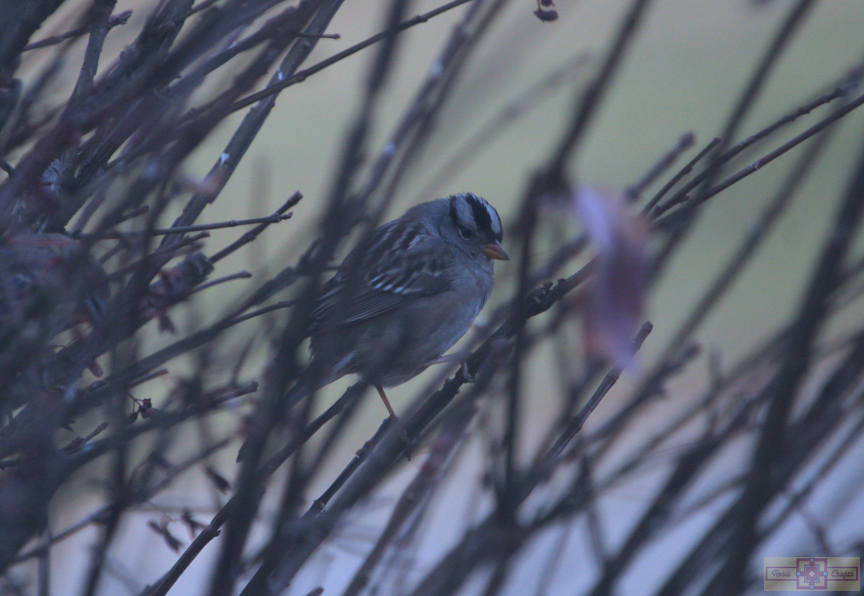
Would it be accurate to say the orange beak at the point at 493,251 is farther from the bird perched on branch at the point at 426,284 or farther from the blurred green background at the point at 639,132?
the blurred green background at the point at 639,132

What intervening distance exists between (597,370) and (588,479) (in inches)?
8.3

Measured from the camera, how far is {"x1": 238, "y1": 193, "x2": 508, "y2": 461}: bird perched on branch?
4941 millimetres

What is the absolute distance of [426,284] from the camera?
520 centimetres

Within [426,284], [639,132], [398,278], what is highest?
[639,132]

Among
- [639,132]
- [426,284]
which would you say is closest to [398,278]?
[426,284]

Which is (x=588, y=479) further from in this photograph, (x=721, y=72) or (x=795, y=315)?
(x=721, y=72)

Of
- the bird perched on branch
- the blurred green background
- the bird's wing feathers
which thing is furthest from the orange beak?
the blurred green background

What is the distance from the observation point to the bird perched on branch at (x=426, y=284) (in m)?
4.94

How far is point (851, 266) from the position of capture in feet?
4.82

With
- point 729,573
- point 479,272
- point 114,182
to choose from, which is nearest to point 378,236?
point 479,272

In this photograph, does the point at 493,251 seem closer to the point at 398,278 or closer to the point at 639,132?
the point at 398,278

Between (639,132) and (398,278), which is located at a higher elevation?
(639,132)

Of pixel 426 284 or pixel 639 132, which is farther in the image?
pixel 639 132

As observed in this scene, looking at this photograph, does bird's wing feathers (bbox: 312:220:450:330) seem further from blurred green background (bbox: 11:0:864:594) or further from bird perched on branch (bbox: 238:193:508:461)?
blurred green background (bbox: 11:0:864:594)
